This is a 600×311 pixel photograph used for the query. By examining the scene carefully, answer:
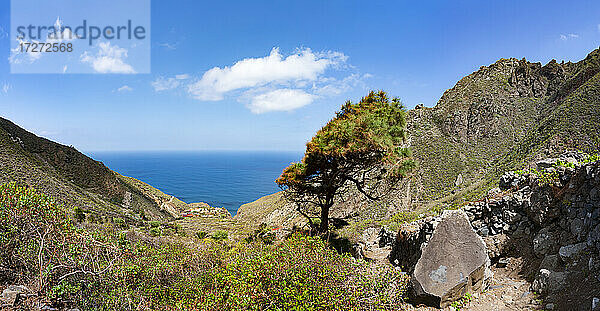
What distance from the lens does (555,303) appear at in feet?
13.6

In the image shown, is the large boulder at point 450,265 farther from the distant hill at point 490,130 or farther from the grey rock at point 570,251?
the distant hill at point 490,130

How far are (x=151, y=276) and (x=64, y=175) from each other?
39576 millimetres

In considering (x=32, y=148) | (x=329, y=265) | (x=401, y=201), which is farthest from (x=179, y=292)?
(x=32, y=148)

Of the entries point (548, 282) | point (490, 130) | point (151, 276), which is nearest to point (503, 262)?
point (548, 282)

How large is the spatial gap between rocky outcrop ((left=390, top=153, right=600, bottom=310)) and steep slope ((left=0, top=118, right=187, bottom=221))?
29007mm

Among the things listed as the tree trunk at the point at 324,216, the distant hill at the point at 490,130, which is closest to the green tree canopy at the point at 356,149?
the tree trunk at the point at 324,216

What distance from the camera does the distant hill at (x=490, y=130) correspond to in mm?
19406

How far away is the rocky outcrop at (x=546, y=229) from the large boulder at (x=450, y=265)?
0.09 meters

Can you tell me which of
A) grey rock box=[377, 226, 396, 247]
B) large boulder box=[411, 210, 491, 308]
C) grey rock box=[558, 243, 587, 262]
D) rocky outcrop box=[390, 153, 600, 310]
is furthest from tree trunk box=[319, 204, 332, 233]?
grey rock box=[558, 243, 587, 262]

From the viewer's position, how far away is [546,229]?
5.52 m

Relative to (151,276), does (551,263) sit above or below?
above

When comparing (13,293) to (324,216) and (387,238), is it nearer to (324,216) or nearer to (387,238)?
(324,216)

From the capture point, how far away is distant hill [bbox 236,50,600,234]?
764 inches

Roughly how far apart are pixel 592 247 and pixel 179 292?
7.34 metres
